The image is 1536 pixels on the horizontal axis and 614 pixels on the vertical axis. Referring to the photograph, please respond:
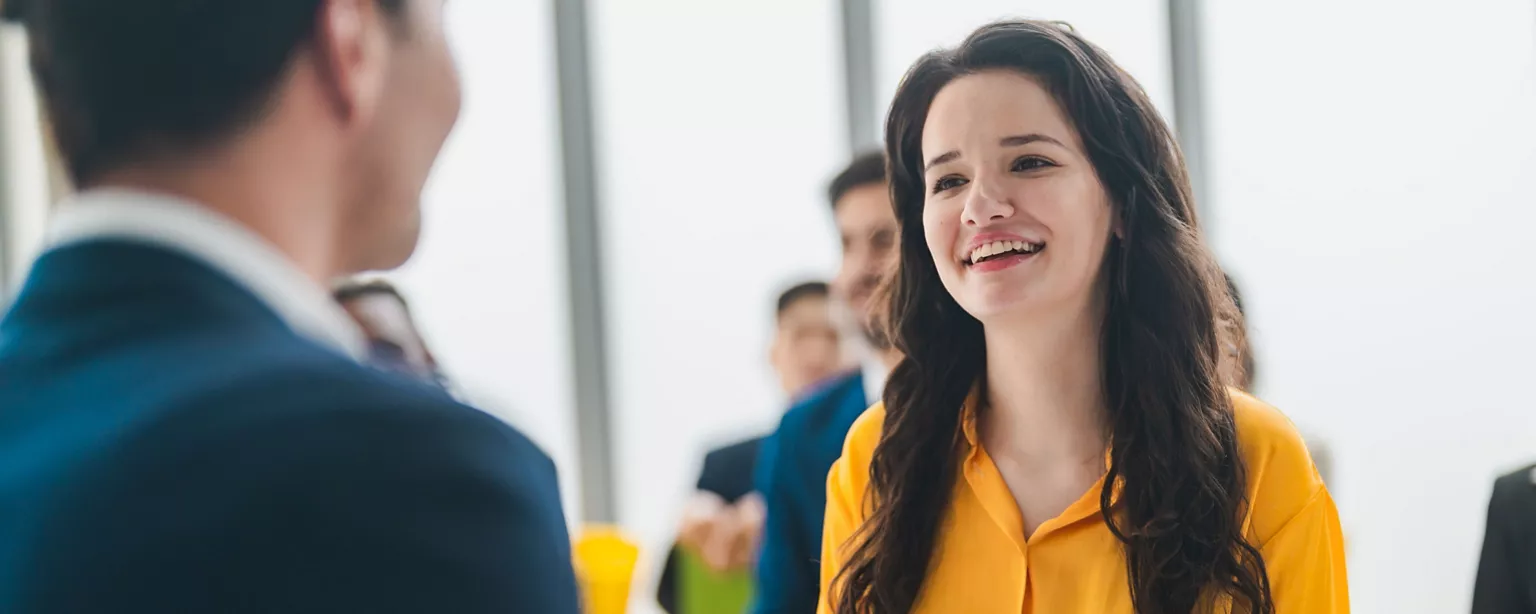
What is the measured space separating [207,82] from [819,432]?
130cm

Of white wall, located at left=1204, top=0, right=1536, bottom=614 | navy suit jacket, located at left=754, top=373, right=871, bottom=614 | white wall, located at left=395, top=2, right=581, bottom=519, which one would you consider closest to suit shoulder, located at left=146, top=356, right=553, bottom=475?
navy suit jacket, located at left=754, top=373, right=871, bottom=614

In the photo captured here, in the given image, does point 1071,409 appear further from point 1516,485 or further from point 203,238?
point 203,238

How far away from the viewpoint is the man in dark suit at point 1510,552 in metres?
1.66

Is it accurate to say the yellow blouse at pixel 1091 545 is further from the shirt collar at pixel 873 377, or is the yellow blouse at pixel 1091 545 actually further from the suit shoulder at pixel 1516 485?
the suit shoulder at pixel 1516 485

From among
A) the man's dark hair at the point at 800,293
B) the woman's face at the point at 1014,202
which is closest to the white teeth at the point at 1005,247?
the woman's face at the point at 1014,202

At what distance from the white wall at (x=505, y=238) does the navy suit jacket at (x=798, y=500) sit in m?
2.79

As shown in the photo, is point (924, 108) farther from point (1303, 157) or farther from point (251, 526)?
point (1303, 157)

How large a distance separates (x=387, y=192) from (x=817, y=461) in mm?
1186

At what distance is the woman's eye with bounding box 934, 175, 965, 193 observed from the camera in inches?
55.6

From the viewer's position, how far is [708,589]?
8.54 feet

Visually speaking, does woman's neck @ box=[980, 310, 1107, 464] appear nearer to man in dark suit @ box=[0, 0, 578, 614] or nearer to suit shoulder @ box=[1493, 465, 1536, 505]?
suit shoulder @ box=[1493, 465, 1536, 505]

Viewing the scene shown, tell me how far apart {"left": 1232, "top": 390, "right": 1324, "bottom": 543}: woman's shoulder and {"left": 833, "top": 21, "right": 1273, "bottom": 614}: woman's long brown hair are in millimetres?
20

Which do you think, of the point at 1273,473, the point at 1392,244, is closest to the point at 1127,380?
the point at 1273,473

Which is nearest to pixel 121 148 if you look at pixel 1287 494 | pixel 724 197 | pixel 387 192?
pixel 387 192
